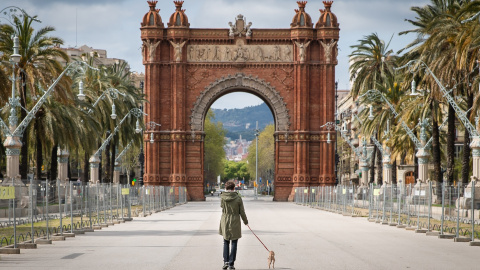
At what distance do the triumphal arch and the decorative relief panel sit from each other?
3.7 inches

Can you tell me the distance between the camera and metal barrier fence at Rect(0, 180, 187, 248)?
2442cm

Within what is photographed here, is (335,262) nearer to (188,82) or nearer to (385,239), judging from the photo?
(385,239)

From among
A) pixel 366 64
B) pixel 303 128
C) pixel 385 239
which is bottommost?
pixel 385 239

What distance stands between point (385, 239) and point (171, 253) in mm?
8139

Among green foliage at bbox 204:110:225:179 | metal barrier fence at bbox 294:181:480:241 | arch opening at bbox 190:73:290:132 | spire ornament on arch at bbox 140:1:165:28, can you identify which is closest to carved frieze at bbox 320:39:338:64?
arch opening at bbox 190:73:290:132

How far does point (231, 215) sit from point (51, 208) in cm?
1562

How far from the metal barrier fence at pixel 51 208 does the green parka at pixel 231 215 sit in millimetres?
5838

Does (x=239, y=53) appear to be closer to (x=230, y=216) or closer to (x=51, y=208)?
(x=51, y=208)

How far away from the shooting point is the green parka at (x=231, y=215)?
55.4ft

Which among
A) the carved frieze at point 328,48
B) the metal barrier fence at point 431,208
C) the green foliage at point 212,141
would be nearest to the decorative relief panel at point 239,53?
the carved frieze at point 328,48

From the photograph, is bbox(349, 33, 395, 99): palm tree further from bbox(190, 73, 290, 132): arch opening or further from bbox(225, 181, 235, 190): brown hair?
bbox(225, 181, 235, 190): brown hair

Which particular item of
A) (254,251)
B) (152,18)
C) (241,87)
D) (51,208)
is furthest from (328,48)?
(254,251)

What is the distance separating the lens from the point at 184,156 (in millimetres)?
77000

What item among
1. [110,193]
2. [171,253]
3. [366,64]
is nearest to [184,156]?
[366,64]
